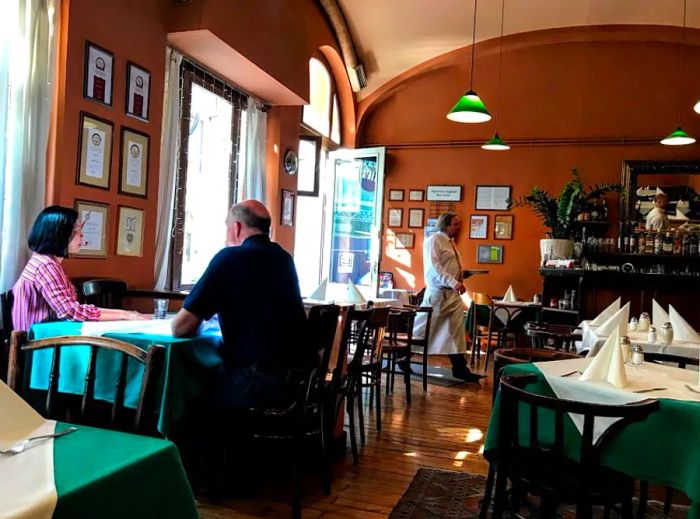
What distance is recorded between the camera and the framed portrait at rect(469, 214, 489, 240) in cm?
883

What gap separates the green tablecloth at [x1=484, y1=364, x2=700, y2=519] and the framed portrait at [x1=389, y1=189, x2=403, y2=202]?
24.1 ft

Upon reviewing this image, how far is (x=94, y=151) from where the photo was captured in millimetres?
4023

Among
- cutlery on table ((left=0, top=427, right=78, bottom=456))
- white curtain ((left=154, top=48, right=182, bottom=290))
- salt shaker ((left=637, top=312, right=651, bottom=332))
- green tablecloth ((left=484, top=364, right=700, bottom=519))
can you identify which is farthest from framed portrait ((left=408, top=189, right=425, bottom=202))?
cutlery on table ((left=0, top=427, right=78, bottom=456))

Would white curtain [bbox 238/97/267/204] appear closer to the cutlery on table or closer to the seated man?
the seated man

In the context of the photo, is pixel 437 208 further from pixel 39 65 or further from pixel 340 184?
pixel 39 65

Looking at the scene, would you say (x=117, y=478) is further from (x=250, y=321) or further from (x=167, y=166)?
(x=167, y=166)

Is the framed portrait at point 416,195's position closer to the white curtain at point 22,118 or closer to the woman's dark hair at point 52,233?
the white curtain at point 22,118

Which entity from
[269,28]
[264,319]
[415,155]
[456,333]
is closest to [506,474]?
[264,319]

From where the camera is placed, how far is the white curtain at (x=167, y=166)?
490 cm

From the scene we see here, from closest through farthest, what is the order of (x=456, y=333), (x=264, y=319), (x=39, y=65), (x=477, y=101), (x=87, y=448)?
(x=87, y=448) < (x=264, y=319) < (x=39, y=65) < (x=477, y=101) < (x=456, y=333)

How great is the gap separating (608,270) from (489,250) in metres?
2.53

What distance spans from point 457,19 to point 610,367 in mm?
6648

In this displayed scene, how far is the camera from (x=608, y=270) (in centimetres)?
639

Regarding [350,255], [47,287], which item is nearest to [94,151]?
[47,287]
